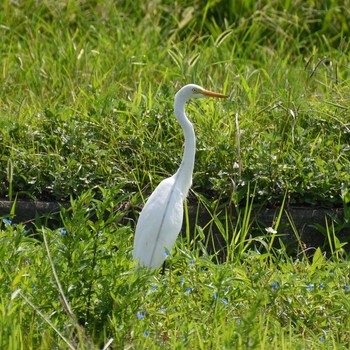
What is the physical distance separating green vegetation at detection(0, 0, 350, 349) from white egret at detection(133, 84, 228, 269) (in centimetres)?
12

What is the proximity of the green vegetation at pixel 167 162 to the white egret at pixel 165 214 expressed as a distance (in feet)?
0.41

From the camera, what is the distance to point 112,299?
3492 mm

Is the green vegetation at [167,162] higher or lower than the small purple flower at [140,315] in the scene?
lower

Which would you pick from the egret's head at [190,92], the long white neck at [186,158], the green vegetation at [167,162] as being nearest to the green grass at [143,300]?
the green vegetation at [167,162]

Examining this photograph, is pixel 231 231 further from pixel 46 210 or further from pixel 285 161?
pixel 46 210

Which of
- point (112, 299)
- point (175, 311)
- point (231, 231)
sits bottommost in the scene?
point (231, 231)

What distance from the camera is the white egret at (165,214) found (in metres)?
4.30

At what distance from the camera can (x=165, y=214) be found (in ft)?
14.4

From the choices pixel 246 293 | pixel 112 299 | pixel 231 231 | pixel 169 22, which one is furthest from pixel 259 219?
pixel 169 22

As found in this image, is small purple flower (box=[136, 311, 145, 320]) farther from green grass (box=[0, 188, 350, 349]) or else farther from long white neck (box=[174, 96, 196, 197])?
long white neck (box=[174, 96, 196, 197])

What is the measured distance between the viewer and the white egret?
Answer: 430 cm

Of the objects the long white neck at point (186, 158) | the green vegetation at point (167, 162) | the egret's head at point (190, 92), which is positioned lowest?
the green vegetation at point (167, 162)

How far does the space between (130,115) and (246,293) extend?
179cm

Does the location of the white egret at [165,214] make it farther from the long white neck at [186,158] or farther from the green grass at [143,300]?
the green grass at [143,300]
